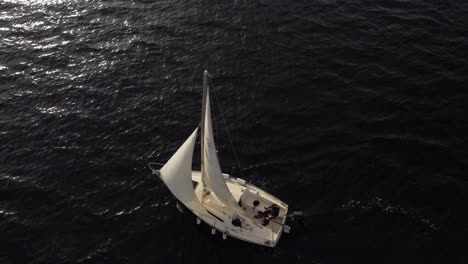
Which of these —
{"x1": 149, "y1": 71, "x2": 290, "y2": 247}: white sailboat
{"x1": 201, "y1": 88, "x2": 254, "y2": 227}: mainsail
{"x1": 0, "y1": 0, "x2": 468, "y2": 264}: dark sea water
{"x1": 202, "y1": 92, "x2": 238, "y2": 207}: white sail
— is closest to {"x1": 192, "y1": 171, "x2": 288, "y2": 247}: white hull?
{"x1": 149, "y1": 71, "x2": 290, "y2": 247}: white sailboat

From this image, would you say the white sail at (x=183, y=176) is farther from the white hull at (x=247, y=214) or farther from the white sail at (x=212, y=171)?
the white sail at (x=212, y=171)

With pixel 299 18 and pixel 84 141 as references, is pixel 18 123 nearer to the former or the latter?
pixel 84 141

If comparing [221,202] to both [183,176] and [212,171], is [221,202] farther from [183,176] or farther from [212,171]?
[183,176]

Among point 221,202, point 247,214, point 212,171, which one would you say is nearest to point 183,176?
point 212,171

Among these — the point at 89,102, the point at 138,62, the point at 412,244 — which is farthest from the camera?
the point at 138,62

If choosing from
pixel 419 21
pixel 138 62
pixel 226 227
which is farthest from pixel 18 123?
pixel 419 21

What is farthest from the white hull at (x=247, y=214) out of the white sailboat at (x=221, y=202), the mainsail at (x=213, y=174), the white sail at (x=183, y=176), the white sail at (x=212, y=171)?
the white sail at (x=212, y=171)

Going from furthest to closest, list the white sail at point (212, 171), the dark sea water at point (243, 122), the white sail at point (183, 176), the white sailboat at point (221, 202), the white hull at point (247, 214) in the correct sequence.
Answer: the dark sea water at point (243, 122) → the white hull at point (247, 214) → the white sail at point (183, 176) → the white sailboat at point (221, 202) → the white sail at point (212, 171)
